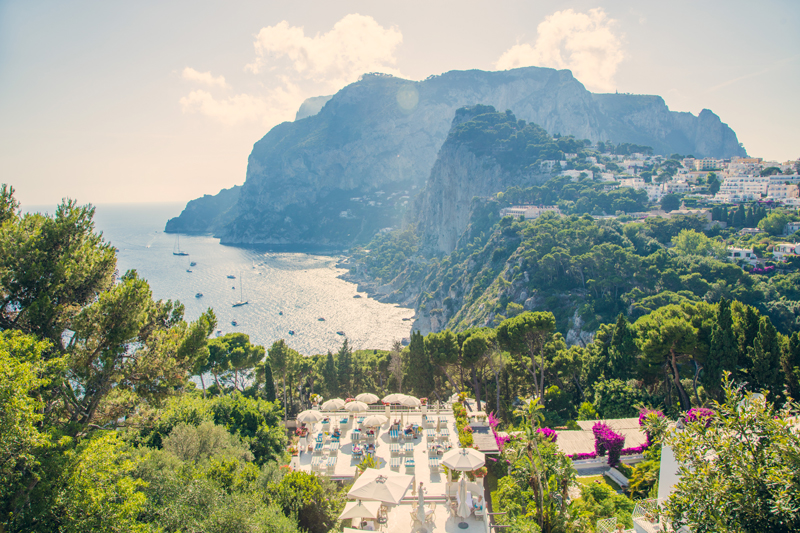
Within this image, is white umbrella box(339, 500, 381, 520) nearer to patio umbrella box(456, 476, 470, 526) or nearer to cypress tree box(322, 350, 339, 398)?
patio umbrella box(456, 476, 470, 526)

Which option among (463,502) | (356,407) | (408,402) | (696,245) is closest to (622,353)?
(408,402)

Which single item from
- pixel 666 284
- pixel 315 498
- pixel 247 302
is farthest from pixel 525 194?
pixel 315 498

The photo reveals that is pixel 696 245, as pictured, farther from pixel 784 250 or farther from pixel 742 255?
pixel 784 250

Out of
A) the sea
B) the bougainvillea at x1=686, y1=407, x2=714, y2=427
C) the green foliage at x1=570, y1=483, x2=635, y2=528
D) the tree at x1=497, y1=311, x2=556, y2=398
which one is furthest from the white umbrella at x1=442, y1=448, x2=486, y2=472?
the sea

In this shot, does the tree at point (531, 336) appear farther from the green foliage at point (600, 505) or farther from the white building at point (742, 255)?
the white building at point (742, 255)

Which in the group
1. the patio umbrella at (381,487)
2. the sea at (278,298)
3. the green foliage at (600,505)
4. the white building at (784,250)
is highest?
the white building at (784,250)

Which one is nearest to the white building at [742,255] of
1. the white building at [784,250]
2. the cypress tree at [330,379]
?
the white building at [784,250]
